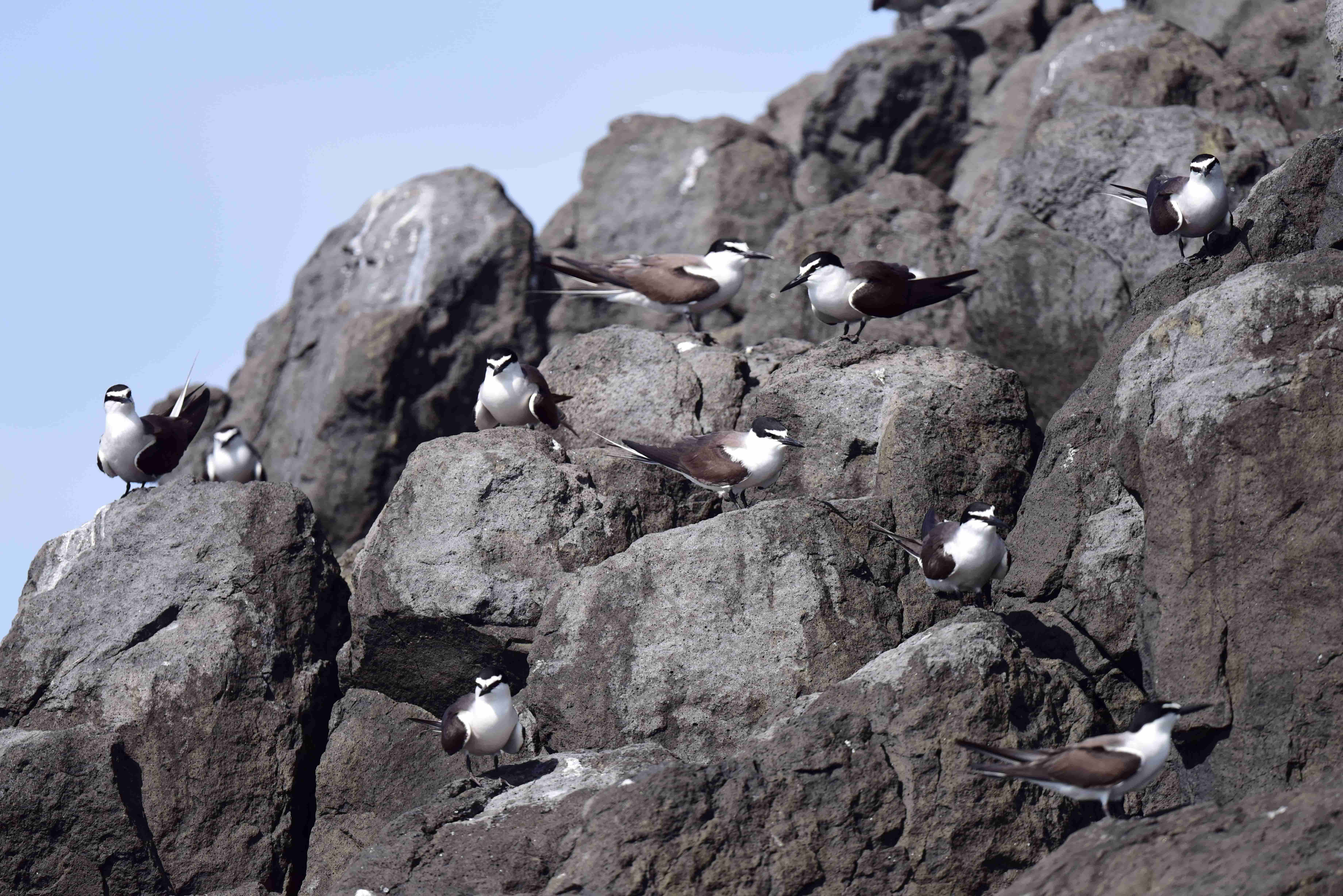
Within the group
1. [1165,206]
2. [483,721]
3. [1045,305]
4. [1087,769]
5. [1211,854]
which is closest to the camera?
[1211,854]

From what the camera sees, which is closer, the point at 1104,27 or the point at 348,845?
the point at 348,845

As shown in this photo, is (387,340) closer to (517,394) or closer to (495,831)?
(517,394)

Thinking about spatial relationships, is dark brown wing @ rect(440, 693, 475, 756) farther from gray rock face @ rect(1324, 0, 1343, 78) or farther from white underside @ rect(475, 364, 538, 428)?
gray rock face @ rect(1324, 0, 1343, 78)

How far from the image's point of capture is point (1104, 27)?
19.7 m

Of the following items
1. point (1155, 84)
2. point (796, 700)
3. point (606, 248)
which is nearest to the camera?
point (796, 700)

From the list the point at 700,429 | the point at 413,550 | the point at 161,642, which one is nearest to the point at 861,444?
the point at 700,429

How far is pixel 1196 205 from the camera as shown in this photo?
9891 millimetres

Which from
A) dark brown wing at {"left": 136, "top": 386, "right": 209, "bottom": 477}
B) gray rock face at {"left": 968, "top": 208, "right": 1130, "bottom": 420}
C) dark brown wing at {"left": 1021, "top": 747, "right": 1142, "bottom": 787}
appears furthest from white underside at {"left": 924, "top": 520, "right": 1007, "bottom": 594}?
dark brown wing at {"left": 136, "top": 386, "right": 209, "bottom": 477}

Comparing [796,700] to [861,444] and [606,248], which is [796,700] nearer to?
[861,444]

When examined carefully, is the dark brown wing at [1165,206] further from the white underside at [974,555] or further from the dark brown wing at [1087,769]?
the dark brown wing at [1087,769]

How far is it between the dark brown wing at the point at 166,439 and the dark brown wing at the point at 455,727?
4391 mm

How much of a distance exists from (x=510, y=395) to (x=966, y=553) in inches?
171

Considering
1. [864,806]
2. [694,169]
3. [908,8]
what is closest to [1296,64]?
[694,169]

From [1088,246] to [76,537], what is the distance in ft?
35.8
